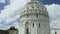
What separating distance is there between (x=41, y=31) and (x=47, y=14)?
570 cm

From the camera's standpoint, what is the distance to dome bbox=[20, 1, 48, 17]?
62.2m

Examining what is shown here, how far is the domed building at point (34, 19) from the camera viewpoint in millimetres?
61188

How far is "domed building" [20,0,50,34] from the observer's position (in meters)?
61.2

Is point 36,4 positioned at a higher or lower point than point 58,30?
higher

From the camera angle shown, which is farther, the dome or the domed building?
the dome

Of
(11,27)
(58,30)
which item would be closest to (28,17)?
(58,30)

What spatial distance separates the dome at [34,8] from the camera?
62156 millimetres

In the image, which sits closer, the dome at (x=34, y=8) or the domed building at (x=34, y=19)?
the domed building at (x=34, y=19)

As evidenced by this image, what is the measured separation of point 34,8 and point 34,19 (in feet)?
10.7

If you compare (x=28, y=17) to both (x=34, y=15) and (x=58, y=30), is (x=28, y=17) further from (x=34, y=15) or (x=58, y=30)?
(x=58, y=30)

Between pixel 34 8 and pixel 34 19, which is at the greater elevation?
pixel 34 8

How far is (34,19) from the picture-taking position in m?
61.2

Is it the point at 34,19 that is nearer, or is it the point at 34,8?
the point at 34,19

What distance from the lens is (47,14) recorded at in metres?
64.2
